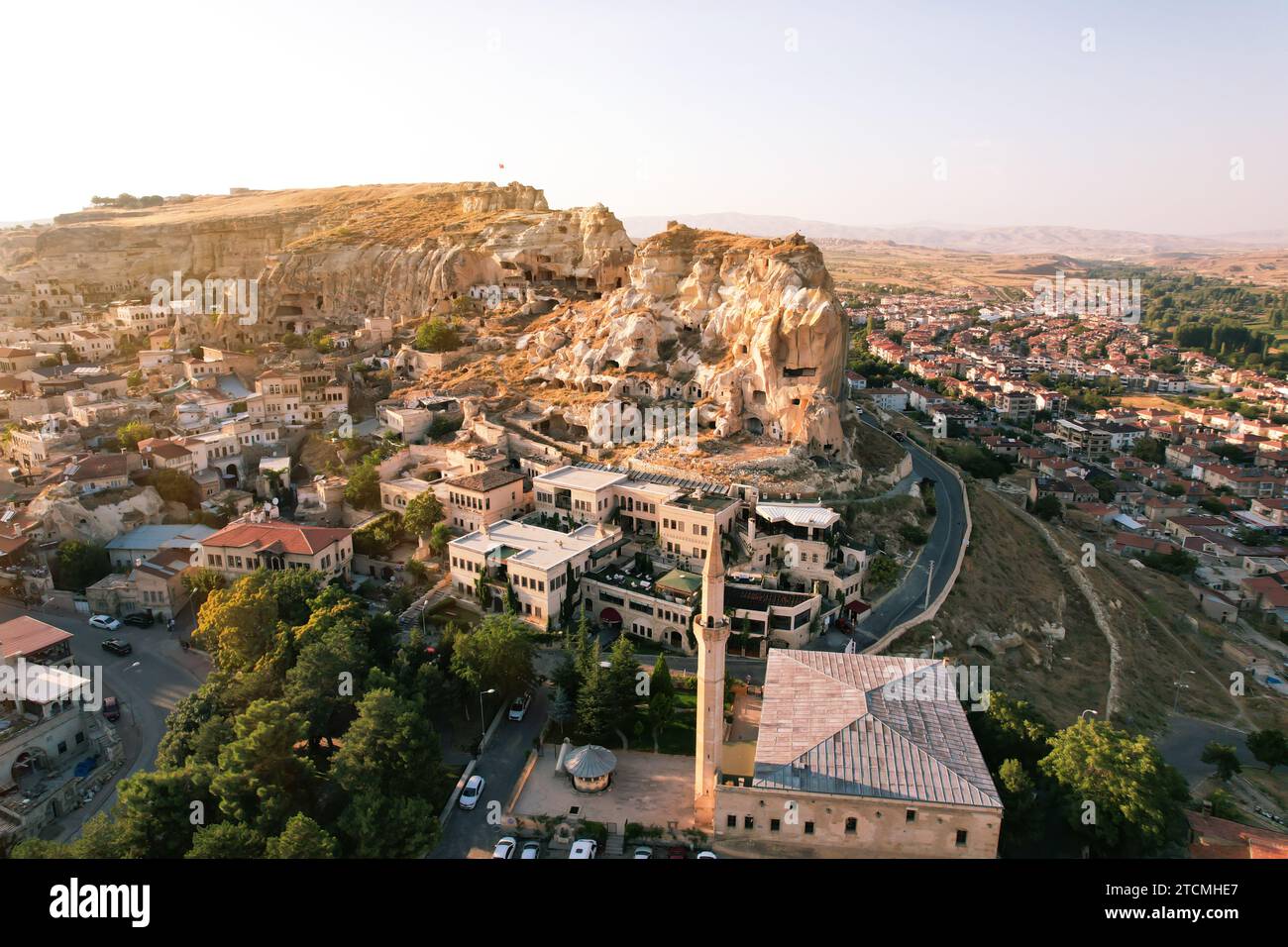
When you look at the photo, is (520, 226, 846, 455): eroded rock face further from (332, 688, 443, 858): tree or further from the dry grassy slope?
(332, 688, 443, 858): tree

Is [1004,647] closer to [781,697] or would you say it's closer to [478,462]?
[781,697]

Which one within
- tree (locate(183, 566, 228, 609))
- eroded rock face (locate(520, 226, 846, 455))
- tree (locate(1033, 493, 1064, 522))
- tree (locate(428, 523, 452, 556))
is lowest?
tree (locate(1033, 493, 1064, 522))

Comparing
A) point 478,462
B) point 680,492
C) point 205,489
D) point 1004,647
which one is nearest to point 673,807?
point 680,492

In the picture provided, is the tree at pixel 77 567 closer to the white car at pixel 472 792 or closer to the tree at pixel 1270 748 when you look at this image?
the white car at pixel 472 792

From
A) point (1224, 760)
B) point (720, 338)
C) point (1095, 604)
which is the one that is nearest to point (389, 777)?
point (1224, 760)

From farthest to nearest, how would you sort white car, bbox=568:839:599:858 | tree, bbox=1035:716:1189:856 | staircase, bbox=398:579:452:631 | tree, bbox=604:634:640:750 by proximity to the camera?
staircase, bbox=398:579:452:631 → tree, bbox=604:634:640:750 → tree, bbox=1035:716:1189:856 → white car, bbox=568:839:599:858

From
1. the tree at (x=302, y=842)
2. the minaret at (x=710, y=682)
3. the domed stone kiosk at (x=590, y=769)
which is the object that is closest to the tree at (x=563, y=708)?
the domed stone kiosk at (x=590, y=769)

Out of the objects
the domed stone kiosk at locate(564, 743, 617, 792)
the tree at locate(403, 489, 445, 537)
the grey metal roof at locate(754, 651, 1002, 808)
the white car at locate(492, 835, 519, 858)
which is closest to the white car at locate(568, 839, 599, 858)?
the white car at locate(492, 835, 519, 858)
